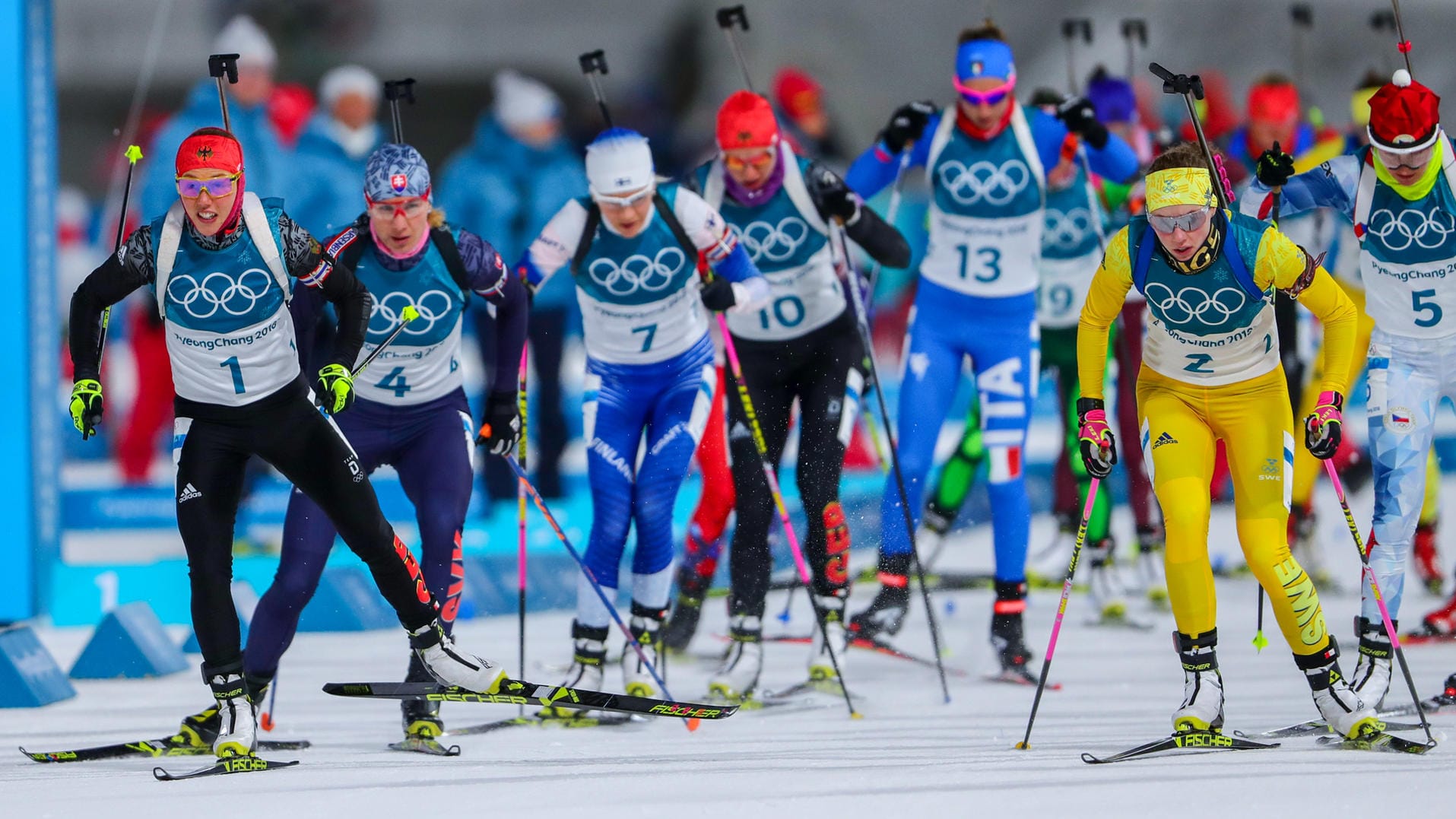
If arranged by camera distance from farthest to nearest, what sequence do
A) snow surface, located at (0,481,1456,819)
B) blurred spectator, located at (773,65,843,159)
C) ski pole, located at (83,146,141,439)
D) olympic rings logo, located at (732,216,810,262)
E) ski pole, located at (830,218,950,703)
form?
blurred spectator, located at (773,65,843,159) < olympic rings logo, located at (732,216,810,262) < ski pole, located at (830,218,950,703) < ski pole, located at (83,146,141,439) < snow surface, located at (0,481,1456,819)

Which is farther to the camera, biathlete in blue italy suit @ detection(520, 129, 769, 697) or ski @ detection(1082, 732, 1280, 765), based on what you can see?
biathlete in blue italy suit @ detection(520, 129, 769, 697)

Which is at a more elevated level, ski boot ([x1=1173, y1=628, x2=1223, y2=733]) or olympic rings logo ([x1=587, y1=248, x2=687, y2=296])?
olympic rings logo ([x1=587, y1=248, x2=687, y2=296])

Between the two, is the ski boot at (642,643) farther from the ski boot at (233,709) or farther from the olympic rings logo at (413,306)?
the ski boot at (233,709)

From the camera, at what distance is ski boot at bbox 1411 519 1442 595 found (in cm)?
816

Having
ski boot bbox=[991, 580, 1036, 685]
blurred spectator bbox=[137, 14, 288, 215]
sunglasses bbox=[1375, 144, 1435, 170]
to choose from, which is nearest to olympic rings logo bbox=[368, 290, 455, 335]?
ski boot bbox=[991, 580, 1036, 685]

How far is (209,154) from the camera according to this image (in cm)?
517

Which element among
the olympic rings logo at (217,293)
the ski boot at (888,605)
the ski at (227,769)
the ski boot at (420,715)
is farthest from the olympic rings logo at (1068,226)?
the ski at (227,769)

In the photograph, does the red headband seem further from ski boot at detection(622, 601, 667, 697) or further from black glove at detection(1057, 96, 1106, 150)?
black glove at detection(1057, 96, 1106, 150)

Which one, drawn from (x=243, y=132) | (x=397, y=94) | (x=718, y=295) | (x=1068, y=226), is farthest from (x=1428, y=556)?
(x=243, y=132)

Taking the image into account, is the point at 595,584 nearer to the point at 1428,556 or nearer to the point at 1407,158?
the point at 1407,158

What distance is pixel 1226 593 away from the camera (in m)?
8.80

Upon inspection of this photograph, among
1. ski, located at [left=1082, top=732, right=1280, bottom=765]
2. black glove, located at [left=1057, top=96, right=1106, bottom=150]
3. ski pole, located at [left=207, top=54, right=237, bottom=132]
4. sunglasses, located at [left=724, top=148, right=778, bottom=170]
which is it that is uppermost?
ski pole, located at [left=207, top=54, right=237, bottom=132]

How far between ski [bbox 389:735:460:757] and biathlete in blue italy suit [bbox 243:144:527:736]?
3 centimetres

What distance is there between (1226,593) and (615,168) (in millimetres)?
4301
